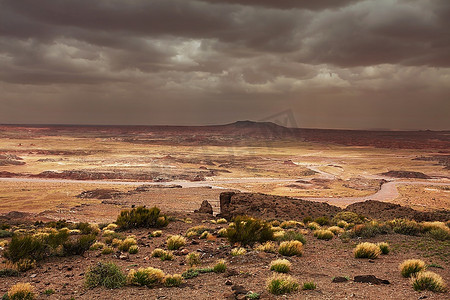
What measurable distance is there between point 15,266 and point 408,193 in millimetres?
60180

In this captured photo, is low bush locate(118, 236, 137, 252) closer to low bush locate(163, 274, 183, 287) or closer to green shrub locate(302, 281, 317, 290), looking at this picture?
low bush locate(163, 274, 183, 287)

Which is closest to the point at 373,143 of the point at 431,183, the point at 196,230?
the point at 431,183

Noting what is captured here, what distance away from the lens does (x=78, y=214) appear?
113 ft

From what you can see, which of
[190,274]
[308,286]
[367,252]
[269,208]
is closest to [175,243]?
[190,274]

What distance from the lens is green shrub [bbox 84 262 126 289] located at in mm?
8242

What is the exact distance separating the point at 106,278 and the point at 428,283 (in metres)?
7.93

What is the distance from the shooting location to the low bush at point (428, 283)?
7.07 m

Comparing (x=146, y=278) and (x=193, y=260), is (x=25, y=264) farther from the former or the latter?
(x=193, y=260)

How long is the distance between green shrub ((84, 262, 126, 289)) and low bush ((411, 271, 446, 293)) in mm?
7319

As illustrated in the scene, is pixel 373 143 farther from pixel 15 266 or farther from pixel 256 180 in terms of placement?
pixel 15 266

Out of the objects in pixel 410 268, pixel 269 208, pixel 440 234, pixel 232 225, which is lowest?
pixel 269 208

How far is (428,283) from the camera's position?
23.7ft

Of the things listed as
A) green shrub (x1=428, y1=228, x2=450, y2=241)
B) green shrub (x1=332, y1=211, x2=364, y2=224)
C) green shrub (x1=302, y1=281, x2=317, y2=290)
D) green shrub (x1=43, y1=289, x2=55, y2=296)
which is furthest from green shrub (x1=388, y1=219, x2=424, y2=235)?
green shrub (x1=43, y1=289, x2=55, y2=296)

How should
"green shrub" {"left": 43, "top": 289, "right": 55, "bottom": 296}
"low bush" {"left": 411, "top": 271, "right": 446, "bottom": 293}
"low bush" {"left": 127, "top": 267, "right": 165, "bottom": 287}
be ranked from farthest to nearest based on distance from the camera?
"low bush" {"left": 127, "top": 267, "right": 165, "bottom": 287}
"green shrub" {"left": 43, "top": 289, "right": 55, "bottom": 296}
"low bush" {"left": 411, "top": 271, "right": 446, "bottom": 293}
